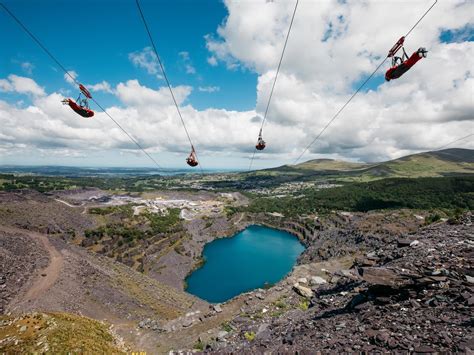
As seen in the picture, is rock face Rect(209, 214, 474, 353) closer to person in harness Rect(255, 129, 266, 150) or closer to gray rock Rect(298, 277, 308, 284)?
gray rock Rect(298, 277, 308, 284)

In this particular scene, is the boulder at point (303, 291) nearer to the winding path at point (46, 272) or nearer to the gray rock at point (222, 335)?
the gray rock at point (222, 335)

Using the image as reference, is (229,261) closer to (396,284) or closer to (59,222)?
(59,222)

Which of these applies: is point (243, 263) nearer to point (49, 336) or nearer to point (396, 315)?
point (49, 336)

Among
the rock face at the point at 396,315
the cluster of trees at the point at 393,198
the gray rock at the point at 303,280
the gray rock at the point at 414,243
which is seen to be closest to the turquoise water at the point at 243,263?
the gray rock at the point at 303,280

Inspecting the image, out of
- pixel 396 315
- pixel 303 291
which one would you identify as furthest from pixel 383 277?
pixel 303 291

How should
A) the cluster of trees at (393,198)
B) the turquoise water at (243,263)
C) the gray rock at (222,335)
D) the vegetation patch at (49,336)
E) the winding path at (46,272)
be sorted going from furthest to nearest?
1. the cluster of trees at (393,198)
2. the turquoise water at (243,263)
3. the winding path at (46,272)
4. the gray rock at (222,335)
5. the vegetation patch at (49,336)
